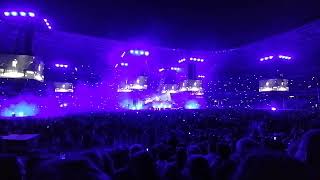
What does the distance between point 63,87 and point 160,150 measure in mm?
24981

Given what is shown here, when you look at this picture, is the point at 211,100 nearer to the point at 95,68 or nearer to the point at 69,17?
the point at 95,68

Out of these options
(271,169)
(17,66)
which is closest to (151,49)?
(17,66)

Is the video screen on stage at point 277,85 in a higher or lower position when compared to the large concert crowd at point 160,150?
higher

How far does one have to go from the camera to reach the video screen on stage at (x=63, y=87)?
94.5 feet

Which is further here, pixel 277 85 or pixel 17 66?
pixel 277 85

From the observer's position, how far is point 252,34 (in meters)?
22.9

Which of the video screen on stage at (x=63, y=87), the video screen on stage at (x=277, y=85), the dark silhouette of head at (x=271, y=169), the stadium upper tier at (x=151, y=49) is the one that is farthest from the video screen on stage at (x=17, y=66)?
the video screen on stage at (x=277, y=85)

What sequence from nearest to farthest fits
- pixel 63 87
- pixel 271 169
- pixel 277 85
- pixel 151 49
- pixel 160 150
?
pixel 271 169, pixel 160 150, pixel 63 87, pixel 277 85, pixel 151 49

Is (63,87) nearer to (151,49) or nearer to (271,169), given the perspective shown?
(151,49)

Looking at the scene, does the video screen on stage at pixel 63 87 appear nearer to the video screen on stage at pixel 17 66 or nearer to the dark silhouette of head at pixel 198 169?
the video screen on stage at pixel 17 66

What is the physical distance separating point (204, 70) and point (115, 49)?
13745mm

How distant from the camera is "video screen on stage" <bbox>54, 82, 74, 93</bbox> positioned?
2880cm

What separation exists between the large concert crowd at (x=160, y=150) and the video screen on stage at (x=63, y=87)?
16.1 m

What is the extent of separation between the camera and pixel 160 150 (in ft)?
20.9
